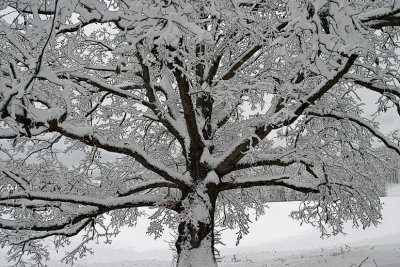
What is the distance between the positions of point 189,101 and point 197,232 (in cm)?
212

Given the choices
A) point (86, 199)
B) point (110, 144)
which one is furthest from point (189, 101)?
point (86, 199)

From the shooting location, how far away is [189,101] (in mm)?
5801

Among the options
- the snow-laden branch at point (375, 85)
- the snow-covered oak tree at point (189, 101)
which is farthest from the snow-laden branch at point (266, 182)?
the snow-laden branch at point (375, 85)

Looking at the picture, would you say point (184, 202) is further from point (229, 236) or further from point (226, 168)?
point (229, 236)

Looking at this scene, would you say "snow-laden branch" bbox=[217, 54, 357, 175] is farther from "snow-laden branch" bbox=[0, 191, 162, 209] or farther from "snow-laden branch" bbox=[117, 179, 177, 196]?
"snow-laden branch" bbox=[0, 191, 162, 209]

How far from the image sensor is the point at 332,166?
7980 millimetres

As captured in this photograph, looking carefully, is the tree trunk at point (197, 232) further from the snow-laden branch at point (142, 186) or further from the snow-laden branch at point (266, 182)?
the snow-laden branch at point (142, 186)

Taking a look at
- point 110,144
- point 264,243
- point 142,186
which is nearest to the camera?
point 110,144

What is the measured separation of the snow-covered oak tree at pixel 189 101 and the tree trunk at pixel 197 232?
0.02 meters

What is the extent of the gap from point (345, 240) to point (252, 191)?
432 inches

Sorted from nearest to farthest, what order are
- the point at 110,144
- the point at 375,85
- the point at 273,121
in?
the point at 273,121 < the point at 110,144 < the point at 375,85

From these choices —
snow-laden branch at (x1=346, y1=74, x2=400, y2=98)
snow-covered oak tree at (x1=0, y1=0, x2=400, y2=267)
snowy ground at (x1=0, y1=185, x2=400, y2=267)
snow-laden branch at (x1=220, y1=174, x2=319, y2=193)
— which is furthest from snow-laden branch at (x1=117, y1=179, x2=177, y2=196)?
snowy ground at (x1=0, y1=185, x2=400, y2=267)

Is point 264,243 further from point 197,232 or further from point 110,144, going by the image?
point 110,144

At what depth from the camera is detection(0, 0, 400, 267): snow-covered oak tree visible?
140 inches
